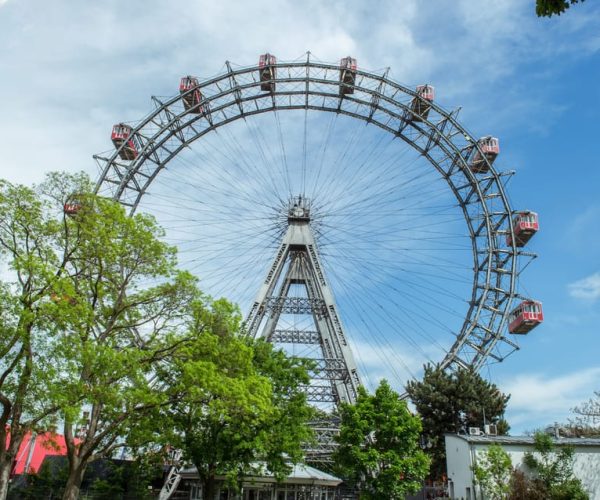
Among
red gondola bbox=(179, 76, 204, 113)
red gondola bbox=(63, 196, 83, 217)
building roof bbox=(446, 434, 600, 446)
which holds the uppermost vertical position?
red gondola bbox=(179, 76, 204, 113)

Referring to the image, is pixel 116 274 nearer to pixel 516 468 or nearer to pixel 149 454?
pixel 149 454

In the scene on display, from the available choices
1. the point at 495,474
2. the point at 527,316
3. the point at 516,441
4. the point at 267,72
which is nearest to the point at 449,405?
the point at 527,316

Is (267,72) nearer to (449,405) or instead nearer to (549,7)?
(449,405)

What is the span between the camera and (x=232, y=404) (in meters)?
16.9

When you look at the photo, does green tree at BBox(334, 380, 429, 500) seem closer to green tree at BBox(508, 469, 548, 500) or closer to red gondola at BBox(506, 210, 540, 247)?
green tree at BBox(508, 469, 548, 500)

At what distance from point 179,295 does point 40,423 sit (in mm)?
6161

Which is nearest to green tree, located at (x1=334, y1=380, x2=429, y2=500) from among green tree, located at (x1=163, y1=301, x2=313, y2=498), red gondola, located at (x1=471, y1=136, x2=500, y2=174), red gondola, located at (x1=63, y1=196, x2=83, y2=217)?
green tree, located at (x1=163, y1=301, x2=313, y2=498)

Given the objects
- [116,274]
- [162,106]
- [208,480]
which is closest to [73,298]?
[116,274]

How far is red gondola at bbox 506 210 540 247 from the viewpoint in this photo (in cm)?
3672

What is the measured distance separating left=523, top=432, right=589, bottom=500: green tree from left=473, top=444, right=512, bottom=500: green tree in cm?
167

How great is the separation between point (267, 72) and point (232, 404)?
27.7m

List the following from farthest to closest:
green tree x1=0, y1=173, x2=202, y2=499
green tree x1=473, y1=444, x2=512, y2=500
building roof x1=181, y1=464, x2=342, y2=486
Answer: building roof x1=181, y1=464, x2=342, y2=486, green tree x1=473, y1=444, x2=512, y2=500, green tree x1=0, y1=173, x2=202, y2=499

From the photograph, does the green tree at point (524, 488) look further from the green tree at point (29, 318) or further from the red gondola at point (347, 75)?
the red gondola at point (347, 75)

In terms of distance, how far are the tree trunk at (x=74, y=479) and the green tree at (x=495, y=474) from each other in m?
17.0
